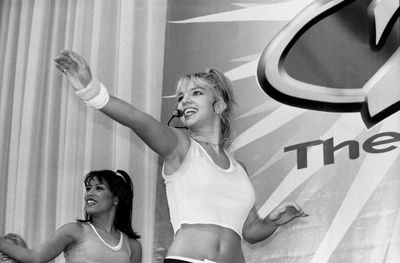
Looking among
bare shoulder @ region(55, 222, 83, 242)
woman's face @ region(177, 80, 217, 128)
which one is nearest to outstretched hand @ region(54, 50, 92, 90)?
woman's face @ region(177, 80, 217, 128)

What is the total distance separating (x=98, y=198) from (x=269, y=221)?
2.52 feet

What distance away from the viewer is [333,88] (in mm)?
2982

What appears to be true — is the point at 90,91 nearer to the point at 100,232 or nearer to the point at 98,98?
the point at 98,98

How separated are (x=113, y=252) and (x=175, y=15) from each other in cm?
106

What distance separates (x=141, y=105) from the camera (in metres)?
3.25

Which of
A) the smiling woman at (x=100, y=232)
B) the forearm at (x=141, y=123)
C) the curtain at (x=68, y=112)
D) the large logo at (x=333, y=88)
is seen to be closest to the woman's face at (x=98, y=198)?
the smiling woman at (x=100, y=232)

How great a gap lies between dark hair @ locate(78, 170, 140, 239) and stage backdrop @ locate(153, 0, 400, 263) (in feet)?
0.45

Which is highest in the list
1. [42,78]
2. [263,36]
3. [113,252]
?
[263,36]

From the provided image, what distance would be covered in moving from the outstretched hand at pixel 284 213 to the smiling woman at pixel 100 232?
0.66 meters

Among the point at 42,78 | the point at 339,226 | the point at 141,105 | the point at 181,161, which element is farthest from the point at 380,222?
the point at 42,78

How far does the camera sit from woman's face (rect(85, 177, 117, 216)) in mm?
3008

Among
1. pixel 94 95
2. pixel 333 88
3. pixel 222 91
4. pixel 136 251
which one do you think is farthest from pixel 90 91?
pixel 333 88

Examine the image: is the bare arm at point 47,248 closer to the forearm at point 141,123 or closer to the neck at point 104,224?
the neck at point 104,224

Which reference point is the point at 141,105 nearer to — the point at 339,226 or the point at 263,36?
the point at 263,36
